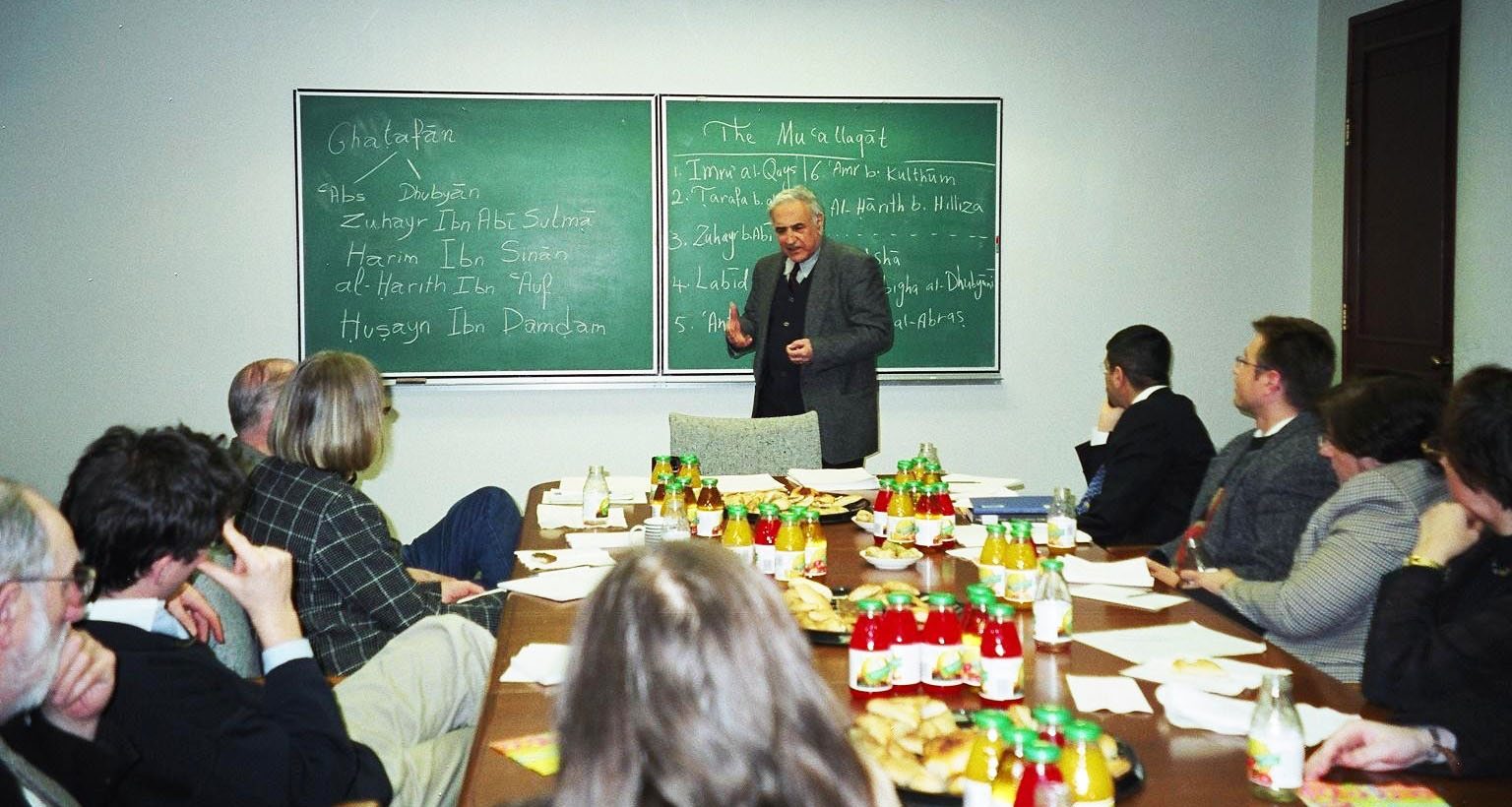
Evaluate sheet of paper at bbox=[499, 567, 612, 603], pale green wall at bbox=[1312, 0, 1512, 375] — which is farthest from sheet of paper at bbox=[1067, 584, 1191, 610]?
pale green wall at bbox=[1312, 0, 1512, 375]

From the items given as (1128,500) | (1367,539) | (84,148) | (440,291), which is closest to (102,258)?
(84,148)

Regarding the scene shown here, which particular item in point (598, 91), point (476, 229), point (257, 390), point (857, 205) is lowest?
point (257, 390)

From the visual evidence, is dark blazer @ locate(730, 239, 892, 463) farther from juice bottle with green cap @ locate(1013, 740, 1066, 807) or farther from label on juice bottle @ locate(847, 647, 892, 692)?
juice bottle with green cap @ locate(1013, 740, 1066, 807)

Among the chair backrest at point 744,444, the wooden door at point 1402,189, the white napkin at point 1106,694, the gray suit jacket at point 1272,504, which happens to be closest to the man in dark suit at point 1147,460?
the gray suit jacket at point 1272,504

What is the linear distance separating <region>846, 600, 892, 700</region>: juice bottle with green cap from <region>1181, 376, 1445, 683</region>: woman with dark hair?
1030 millimetres

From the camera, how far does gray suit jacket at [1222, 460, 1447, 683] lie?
8.55 feet

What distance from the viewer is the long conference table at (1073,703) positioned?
173cm

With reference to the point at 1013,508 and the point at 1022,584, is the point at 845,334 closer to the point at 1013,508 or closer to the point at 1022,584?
the point at 1013,508

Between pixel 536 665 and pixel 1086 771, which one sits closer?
pixel 1086 771

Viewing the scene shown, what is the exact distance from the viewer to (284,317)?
576 centimetres

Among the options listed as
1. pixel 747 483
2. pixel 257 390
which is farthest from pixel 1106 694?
pixel 257 390

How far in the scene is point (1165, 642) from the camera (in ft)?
8.00

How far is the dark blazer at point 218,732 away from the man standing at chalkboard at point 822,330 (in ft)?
10.7

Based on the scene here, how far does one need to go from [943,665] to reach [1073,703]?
201 millimetres
